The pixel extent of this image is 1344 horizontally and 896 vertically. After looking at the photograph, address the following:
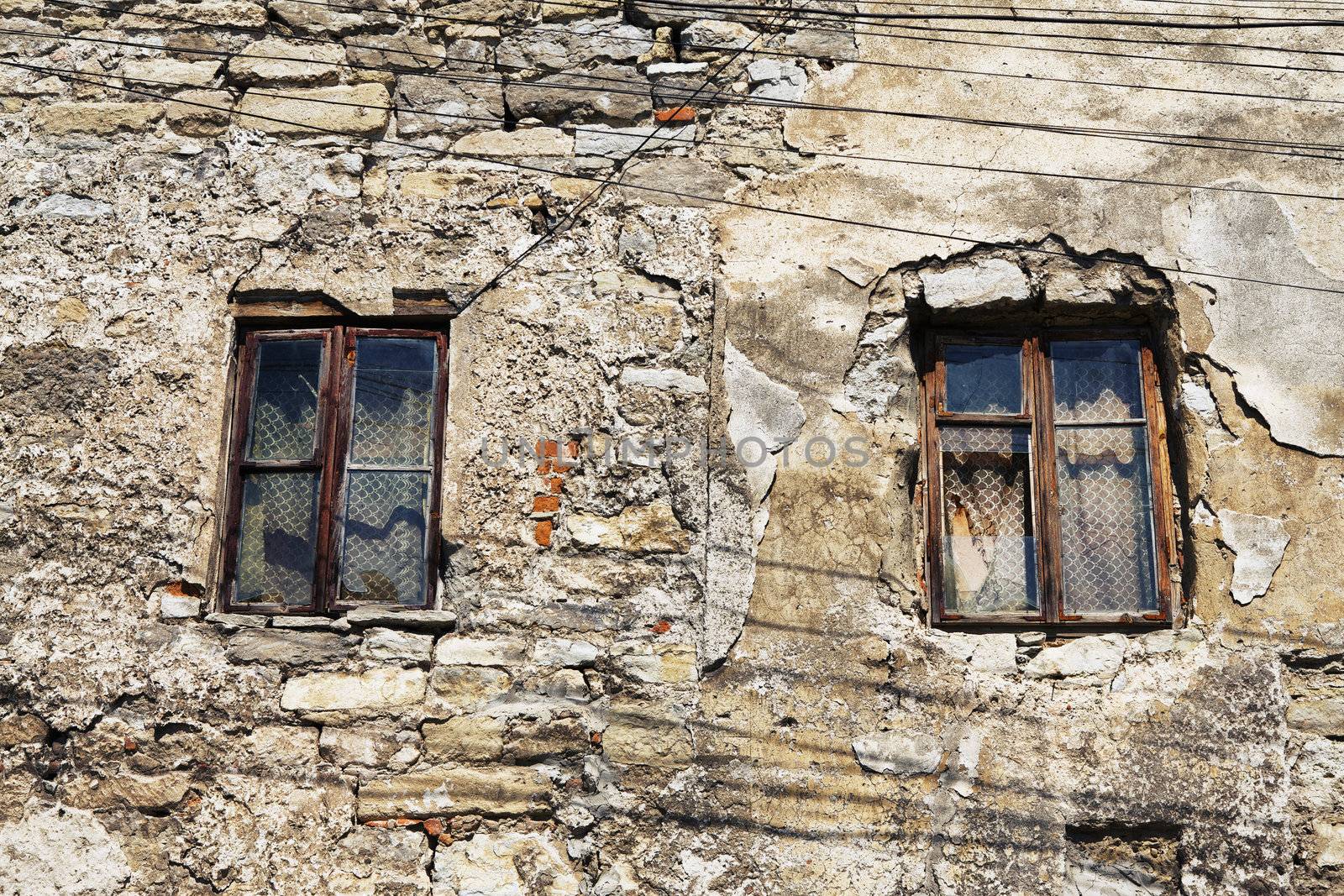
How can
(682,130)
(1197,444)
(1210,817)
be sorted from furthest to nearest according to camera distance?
(682,130) → (1197,444) → (1210,817)

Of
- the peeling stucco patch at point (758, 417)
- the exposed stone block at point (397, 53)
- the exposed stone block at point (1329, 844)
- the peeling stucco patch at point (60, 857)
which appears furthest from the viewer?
the exposed stone block at point (397, 53)

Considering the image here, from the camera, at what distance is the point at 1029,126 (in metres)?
3.83

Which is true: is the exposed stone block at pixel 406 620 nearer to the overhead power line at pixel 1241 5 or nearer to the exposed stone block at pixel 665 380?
the exposed stone block at pixel 665 380

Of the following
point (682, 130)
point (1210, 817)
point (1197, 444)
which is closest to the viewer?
point (1210, 817)

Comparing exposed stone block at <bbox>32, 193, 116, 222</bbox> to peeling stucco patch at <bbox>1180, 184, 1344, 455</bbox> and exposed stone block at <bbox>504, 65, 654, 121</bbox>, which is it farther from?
peeling stucco patch at <bbox>1180, 184, 1344, 455</bbox>

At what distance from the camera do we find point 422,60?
3.96 meters

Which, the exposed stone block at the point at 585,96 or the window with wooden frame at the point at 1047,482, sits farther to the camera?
the exposed stone block at the point at 585,96

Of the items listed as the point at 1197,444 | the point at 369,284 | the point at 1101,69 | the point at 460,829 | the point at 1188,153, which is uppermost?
the point at 1101,69

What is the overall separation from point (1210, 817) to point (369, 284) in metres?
2.99

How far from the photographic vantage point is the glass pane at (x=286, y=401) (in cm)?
376

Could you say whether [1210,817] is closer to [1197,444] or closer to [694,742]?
[1197,444]

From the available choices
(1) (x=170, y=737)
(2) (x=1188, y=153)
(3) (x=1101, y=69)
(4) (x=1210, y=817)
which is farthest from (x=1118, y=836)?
(1) (x=170, y=737)

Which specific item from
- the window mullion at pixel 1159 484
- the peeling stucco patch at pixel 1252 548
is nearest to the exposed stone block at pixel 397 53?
the window mullion at pixel 1159 484

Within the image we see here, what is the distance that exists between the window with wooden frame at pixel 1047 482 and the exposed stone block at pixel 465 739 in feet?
4.53
